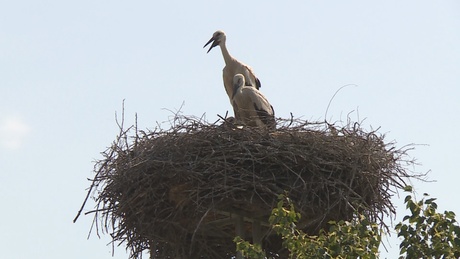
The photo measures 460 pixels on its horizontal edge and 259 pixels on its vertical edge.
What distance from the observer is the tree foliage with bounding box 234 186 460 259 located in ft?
29.2

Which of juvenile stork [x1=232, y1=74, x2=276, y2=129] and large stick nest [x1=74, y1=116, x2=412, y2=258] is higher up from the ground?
juvenile stork [x1=232, y1=74, x2=276, y2=129]

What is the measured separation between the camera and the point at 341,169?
41.3 feet

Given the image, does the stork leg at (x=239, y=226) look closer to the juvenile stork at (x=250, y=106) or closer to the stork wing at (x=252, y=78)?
the juvenile stork at (x=250, y=106)

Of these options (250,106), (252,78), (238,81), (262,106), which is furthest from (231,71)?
(262,106)

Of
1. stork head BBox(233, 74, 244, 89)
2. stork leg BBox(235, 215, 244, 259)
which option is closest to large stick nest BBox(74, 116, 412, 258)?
stork leg BBox(235, 215, 244, 259)

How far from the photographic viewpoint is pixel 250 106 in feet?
48.4

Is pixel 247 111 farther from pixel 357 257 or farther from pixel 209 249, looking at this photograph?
pixel 357 257

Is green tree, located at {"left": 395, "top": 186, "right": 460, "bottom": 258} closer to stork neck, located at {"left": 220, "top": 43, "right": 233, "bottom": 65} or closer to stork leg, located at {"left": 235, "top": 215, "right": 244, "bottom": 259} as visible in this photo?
stork leg, located at {"left": 235, "top": 215, "right": 244, "bottom": 259}

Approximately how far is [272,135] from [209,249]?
64.8 inches

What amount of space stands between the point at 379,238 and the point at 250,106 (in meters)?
5.77

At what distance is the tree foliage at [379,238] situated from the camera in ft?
29.2

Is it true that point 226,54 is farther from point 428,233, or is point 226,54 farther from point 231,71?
point 428,233

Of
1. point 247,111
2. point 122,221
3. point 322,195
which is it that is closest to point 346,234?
point 322,195

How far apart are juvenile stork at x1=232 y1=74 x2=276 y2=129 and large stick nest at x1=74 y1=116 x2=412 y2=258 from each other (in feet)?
3.82
